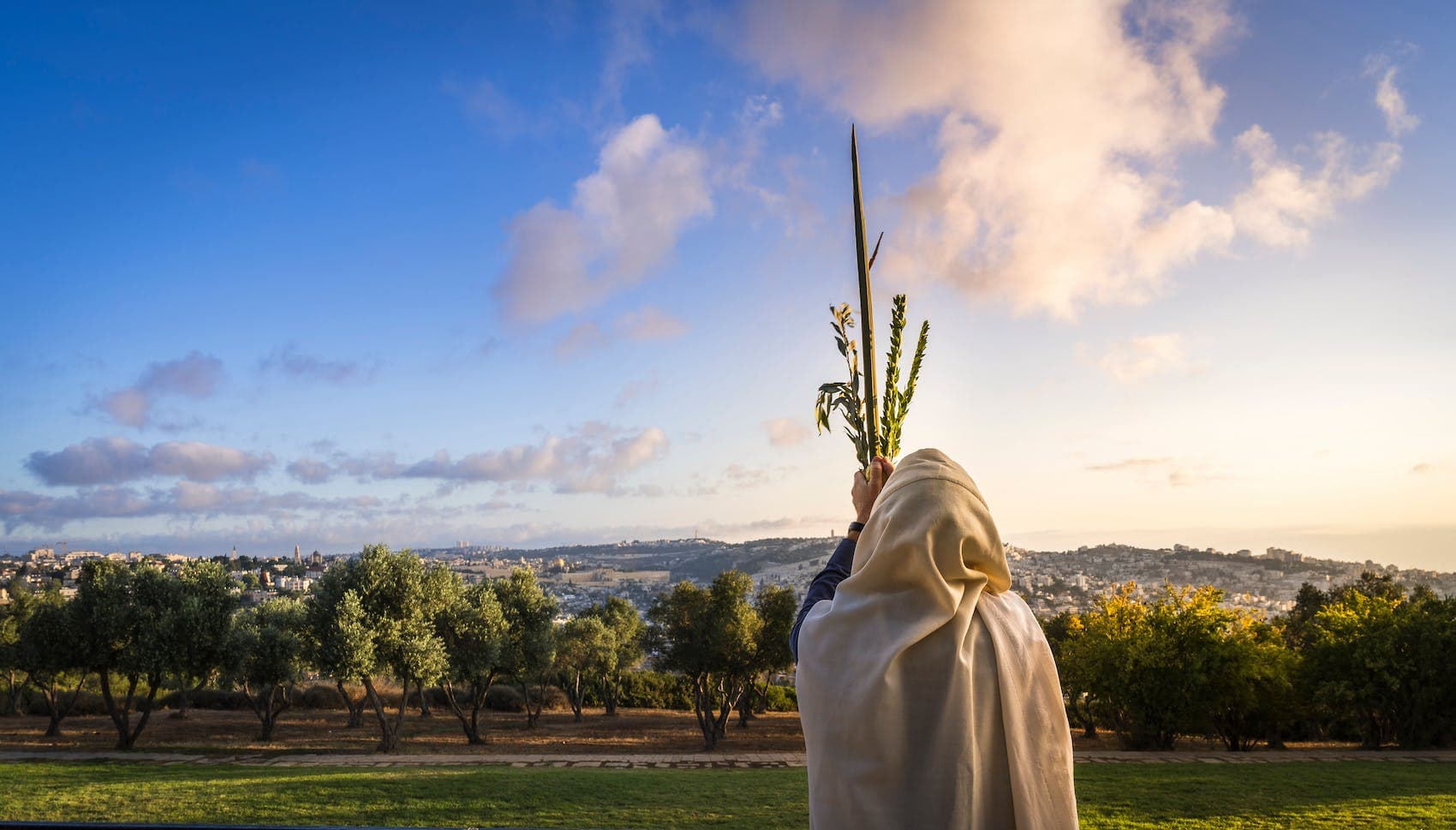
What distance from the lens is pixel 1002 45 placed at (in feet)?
16.0

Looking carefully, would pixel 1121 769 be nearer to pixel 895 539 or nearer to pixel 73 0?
pixel 895 539

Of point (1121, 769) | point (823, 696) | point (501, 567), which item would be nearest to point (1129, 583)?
point (1121, 769)

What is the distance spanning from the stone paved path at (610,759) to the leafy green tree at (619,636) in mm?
11473

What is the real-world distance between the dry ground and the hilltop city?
820 centimetres

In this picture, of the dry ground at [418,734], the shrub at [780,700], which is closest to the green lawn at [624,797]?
the dry ground at [418,734]

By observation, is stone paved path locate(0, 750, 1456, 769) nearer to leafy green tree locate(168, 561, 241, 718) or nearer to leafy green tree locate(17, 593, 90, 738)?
leafy green tree locate(168, 561, 241, 718)

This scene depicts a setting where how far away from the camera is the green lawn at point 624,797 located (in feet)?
34.1

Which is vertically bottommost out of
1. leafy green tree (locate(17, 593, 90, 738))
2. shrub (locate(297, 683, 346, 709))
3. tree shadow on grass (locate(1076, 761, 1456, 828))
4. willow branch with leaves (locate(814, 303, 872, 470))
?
shrub (locate(297, 683, 346, 709))

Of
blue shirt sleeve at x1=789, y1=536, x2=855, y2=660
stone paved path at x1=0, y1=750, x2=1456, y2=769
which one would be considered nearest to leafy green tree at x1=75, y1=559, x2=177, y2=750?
stone paved path at x1=0, y1=750, x2=1456, y2=769

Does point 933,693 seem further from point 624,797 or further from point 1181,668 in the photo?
point 1181,668

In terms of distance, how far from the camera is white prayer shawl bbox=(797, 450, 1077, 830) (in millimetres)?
Answer: 1497

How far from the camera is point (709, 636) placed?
23250 mm

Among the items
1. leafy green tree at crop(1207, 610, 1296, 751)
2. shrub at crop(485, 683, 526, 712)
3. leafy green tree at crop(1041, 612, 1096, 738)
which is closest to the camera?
leafy green tree at crop(1207, 610, 1296, 751)

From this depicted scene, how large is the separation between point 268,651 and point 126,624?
11.8 ft
